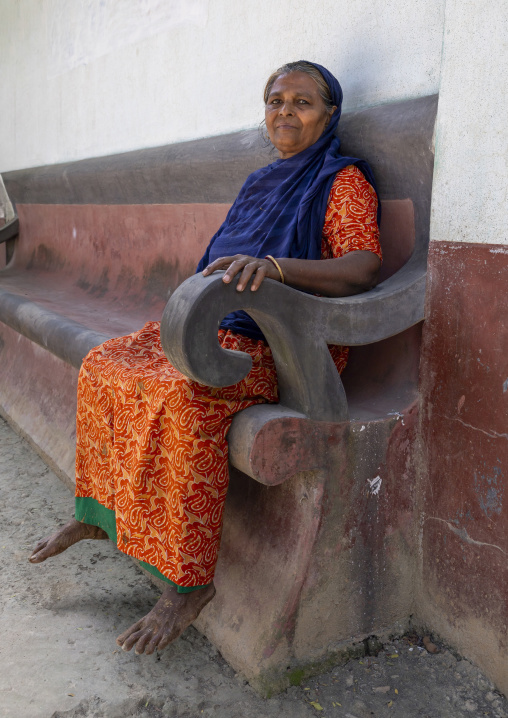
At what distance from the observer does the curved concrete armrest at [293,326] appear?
1.65 metres

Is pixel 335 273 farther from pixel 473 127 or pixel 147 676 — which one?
pixel 147 676

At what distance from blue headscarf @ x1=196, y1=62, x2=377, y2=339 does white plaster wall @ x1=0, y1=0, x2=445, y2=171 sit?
243 millimetres

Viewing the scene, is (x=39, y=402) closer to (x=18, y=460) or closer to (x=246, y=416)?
(x=18, y=460)

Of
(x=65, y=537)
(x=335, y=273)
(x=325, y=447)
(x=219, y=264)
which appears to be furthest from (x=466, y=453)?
(x=65, y=537)

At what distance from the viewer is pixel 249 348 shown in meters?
2.05

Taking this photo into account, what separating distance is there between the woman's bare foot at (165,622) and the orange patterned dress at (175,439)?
0.06 metres

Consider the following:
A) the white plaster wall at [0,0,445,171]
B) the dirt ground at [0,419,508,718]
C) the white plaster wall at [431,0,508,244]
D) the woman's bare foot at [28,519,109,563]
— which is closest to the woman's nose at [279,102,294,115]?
the white plaster wall at [0,0,445,171]

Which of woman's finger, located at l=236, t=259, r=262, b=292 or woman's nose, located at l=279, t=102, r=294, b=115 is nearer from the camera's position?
woman's finger, located at l=236, t=259, r=262, b=292

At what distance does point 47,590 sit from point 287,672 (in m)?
0.93

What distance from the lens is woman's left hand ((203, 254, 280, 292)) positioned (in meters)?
1.67

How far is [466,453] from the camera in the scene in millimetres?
1921

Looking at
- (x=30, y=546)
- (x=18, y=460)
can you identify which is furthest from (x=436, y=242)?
(x=18, y=460)

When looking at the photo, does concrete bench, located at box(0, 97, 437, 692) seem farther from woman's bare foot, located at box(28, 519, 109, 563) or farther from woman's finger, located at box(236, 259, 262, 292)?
woman's bare foot, located at box(28, 519, 109, 563)

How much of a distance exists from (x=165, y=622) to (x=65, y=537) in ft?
2.09
